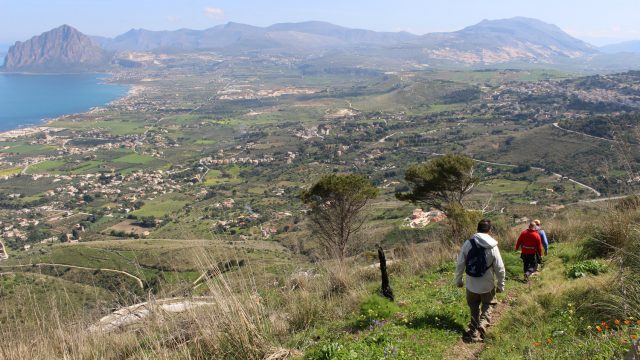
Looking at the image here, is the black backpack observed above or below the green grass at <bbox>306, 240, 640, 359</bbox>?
above

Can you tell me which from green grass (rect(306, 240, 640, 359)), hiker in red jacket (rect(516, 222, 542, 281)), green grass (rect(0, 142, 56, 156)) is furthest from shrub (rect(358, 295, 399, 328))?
green grass (rect(0, 142, 56, 156))

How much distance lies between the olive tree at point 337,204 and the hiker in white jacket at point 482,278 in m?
14.2

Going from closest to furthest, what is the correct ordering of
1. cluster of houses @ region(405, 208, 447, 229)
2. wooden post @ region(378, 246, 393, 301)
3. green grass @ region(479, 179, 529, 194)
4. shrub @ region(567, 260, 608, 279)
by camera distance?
shrub @ region(567, 260, 608, 279) → wooden post @ region(378, 246, 393, 301) → cluster of houses @ region(405, 208, 447, 229) → green grass @ region(479, 179, 529, 194)

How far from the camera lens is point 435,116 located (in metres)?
139

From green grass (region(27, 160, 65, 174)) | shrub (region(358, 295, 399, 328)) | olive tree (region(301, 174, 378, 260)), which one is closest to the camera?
shrub (region(358, 295, 399, 328))

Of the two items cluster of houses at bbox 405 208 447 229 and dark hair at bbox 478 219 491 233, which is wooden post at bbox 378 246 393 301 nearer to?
dark hair at bbox 478 219 491 233

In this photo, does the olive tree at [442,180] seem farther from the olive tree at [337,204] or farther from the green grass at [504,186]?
the green grass at [504,186]

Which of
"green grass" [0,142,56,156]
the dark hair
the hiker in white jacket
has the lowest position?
"green grass" [0,142,56,156]

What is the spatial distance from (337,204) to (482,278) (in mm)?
15049

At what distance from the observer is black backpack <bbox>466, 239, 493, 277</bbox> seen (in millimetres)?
5422

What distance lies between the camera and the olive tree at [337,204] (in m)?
20.0

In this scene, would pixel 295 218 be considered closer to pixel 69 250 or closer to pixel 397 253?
pixel 69 250

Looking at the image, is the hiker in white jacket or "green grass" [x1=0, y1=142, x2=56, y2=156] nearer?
the hiker in white jacket

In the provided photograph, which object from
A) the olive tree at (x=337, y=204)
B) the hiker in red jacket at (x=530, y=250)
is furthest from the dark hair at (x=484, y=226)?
the olive tree at (x=337, y=204)
